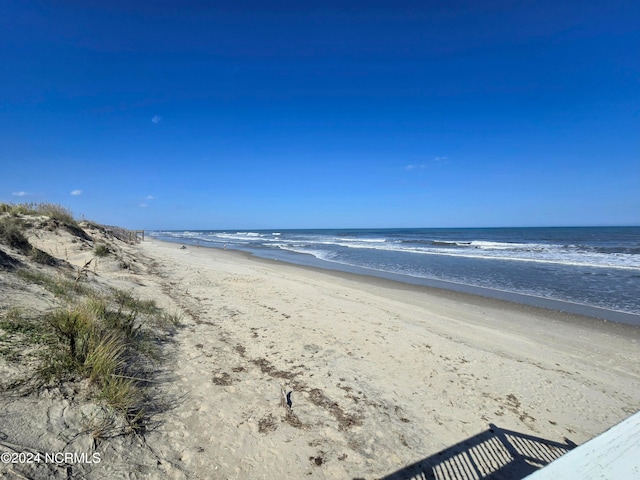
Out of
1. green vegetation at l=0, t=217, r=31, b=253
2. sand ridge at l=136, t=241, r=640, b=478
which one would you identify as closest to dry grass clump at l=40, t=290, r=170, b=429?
sand ridge at l=136, t=241, r=640, b=478

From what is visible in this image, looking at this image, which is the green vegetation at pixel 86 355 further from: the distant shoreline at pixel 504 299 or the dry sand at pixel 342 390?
the distant shoreline at pixel 504 299

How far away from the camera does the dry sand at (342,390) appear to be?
2543mm

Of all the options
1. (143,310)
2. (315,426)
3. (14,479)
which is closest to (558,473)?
(315,426)

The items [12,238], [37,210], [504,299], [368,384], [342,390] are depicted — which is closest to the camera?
[342,390]

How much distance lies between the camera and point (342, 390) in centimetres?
400

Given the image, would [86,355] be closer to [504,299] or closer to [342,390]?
[342,390]

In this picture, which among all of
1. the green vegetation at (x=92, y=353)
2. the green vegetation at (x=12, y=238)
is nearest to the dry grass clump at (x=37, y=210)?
the green vegetation at (x=12, y=238)

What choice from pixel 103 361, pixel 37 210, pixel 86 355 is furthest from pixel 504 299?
pixel 37 210

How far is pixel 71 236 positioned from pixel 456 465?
1577cm

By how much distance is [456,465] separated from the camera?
2932 millimetres

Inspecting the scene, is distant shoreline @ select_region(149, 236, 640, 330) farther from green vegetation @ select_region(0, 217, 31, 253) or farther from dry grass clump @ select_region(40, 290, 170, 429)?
green vegetation @ select_region(0, 217, 31, 253)

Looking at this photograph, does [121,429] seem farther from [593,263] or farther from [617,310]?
[593,263]

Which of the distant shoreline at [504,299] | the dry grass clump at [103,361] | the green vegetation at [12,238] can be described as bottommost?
the distant shoreline at [504,299]

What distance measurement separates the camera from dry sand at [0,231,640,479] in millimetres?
2543
